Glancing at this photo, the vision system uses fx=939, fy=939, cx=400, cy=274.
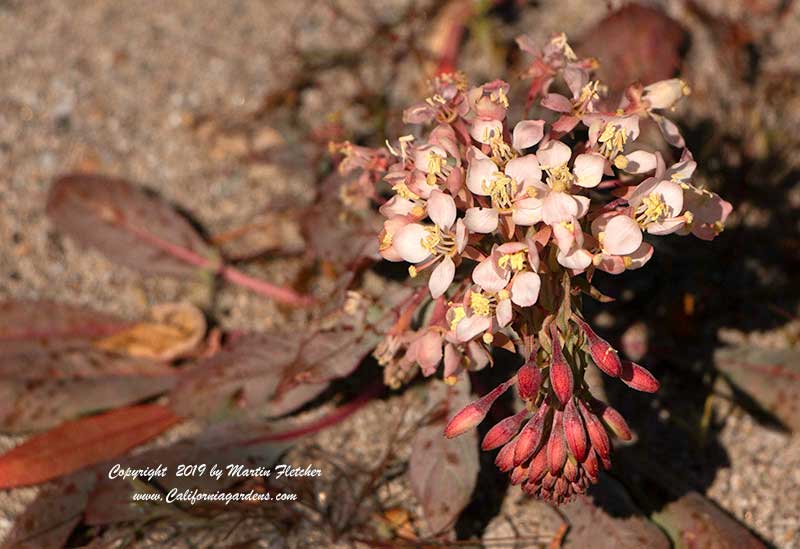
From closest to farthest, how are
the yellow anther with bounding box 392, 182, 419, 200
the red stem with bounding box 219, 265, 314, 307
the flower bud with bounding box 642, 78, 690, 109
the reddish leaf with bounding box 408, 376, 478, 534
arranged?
the yellow anther with bounding box 392, 182, 419, 200 < the flower bud with bounding box 642, 78, 690, 109 < the reddish leaf with bounding box 408, 376, 478, 534 < the red stem with bounding box 219, 265, 314, 307

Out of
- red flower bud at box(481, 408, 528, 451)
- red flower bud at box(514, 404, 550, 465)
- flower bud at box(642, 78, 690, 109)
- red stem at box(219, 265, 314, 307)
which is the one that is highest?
flower bud at box(642, 78, 690, 109)

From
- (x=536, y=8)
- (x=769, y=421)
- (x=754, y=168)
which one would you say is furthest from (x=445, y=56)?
(x=769, y=421)

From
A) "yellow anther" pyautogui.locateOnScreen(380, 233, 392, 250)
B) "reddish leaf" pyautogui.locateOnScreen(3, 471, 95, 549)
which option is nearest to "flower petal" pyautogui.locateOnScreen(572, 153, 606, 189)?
"yellow anther" pyautogui.locateOnScreen(380, 233, 392, 250)

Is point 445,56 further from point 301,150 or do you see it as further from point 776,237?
point 776,237

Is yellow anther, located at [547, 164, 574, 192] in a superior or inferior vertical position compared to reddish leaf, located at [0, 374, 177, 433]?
superior

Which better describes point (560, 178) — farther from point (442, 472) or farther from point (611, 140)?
point (442, 472)

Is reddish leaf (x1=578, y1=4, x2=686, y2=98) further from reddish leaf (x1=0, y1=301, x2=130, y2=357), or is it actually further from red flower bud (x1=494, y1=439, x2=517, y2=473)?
reddish leaf (x1=0, y1=301, x2=130, y2=357)
